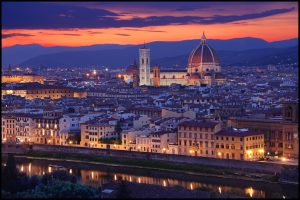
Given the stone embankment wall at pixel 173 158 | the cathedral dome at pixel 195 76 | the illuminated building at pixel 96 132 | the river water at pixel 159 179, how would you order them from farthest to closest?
1. the cathedral dome at pixel 195 76
2. the illuminated building at pixel 96 132
3. the stone embankment wall at pixel 173 158
4. the river water at pixel 159 179

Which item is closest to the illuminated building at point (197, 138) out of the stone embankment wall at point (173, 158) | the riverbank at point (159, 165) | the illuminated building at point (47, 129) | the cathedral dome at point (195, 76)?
the stone embankment wall at point (173, 158)

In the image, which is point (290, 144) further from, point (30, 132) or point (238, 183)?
point (30, 132)

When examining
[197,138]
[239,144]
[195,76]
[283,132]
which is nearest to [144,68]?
[195,76]

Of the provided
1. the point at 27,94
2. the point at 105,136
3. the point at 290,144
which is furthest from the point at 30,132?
the point at 27,94

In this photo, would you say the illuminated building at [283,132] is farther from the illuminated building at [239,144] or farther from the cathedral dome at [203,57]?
the cathedral dome at [203,57]

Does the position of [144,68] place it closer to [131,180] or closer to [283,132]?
[283,132]

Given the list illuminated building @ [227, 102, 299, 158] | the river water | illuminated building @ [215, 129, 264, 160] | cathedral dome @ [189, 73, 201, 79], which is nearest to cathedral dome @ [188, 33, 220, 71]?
cathedral dome @ [189, 73, 201, 79]
